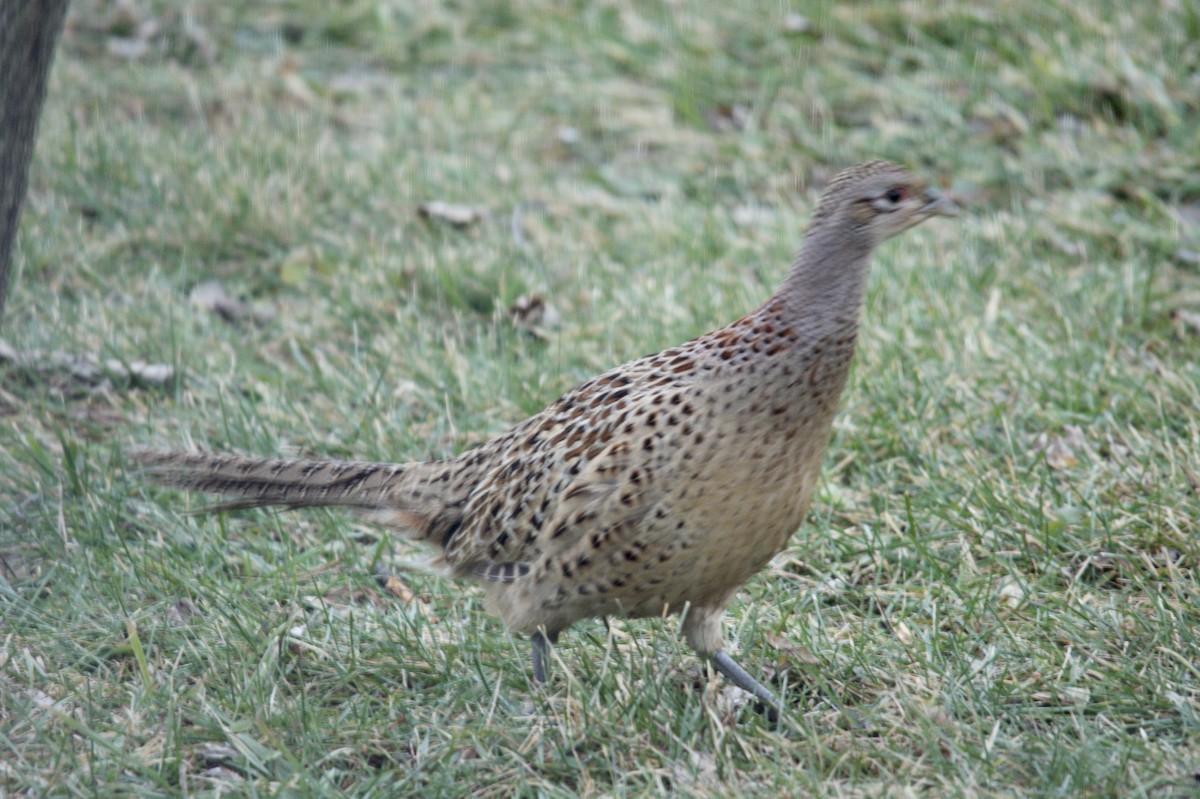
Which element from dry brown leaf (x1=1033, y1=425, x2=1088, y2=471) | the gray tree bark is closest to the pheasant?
dry brown leaf (x1=1033, y1=425, x2=1088, y2=471)

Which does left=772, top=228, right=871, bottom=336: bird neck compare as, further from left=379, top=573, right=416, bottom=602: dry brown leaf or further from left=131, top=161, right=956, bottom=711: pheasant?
left=379, top=573, right=416, bottom=602: dry brown leaf

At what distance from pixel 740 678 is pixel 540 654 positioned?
1.83 ft

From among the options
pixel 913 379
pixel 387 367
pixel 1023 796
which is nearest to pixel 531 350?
pixel 387 367

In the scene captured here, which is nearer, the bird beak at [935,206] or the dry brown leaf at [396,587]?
the bird beak at [935,206]

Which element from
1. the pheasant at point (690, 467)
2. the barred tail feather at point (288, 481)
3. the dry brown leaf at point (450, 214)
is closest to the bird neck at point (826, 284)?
the pheasant at point (690, 467)

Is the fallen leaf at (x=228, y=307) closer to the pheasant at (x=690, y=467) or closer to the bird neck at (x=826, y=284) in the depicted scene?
the pheasant at (x=690, y=467)

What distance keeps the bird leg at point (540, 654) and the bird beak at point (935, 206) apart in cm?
161

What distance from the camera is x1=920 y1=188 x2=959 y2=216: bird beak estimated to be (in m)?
3.84

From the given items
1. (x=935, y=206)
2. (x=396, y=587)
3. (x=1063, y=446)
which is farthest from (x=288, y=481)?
(x=1063, y=446)

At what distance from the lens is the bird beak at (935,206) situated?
384cm

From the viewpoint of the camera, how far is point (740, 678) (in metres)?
3.70

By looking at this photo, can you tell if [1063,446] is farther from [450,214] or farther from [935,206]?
[450,214]

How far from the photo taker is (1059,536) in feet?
14.1

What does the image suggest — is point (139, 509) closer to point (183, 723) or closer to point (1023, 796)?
point (183, 723)
